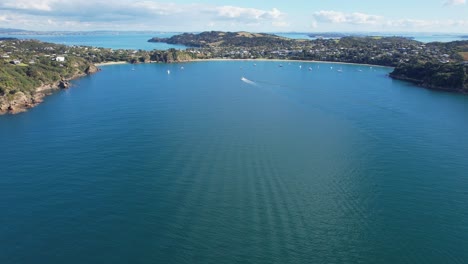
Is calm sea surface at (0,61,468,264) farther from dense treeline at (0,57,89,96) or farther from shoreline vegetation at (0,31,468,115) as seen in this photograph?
shoreline vegetation at (0,31,468,115)

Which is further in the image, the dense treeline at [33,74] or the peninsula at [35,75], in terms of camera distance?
the dense treeline at [33,74]

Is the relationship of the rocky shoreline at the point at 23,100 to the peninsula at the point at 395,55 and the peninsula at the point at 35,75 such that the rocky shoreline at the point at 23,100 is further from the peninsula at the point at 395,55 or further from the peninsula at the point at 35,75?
the peninsula at the point at 395,55

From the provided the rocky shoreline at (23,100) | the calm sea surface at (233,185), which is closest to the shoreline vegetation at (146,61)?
the rocky shoreline at (23,100)

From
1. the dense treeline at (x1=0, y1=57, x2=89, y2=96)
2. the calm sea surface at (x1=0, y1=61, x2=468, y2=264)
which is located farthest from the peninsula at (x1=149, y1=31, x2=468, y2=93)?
the dense treeline at (x1=0, y1=57, x2=89, y2=96)

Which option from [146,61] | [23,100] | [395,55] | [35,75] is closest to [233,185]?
[23,100]

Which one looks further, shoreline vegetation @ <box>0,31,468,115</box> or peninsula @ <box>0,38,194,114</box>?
shoreline vegetation @ <box>0,31,468,115</box>

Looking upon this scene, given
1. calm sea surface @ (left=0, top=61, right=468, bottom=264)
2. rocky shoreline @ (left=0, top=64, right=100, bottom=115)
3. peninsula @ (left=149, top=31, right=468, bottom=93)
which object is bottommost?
calm sea surface @ (left=0, top=61, right=468, bottom=264)

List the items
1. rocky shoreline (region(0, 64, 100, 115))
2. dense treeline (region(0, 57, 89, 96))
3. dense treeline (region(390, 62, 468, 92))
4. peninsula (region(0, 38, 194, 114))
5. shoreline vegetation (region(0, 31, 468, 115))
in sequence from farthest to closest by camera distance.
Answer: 1. dense treeline (region(390, 62, 468, 92))
2. shoreline vegetation (region(0, 31, 468, 115))
3. dense treeline (region(0, 57, 89, 96))
4. peninsula (region(0, 38, 194, 114))
5. rocky shoreline (region(0, 64, 100, 115))

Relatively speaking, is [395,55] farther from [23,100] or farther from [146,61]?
[23,100]

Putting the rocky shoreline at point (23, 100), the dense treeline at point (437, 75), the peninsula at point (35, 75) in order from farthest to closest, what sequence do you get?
the dense treeline at point (437, 75) → the peninsula at point (35, 75) → the rocky shoreline at point (23, 100)
